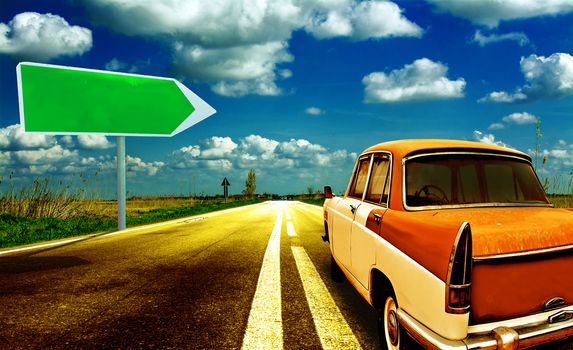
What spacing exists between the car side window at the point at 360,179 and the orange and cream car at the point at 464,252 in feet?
2.48

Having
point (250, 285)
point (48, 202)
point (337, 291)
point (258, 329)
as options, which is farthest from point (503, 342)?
point (48, 202)

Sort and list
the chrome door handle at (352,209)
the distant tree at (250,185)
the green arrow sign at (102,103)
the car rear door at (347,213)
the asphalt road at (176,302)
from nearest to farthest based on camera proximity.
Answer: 1. the asphalt road at (176,302)
2. the chrome door handle at (352,209)
3. the car rear door at (347,213)
4. the green arrow sign at (102,103)
5. the distant tree at (250,185)

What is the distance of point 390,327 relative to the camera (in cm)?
285

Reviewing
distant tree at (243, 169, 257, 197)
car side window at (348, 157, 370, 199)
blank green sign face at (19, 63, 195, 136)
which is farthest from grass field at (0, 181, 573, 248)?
distant tree at (243, 169, 257, 197)

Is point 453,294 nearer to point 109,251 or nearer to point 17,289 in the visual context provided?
point 17,289

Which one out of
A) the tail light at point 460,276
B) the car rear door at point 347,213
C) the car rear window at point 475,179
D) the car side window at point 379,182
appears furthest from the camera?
the car rear door at point 347,213

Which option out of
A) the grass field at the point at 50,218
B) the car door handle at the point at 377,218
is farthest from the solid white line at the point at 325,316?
the grass field at the point at 50,218

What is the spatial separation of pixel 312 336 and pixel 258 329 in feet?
1.54

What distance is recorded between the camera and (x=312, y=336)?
3.21 metres

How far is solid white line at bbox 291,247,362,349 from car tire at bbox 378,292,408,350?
0.72 feet

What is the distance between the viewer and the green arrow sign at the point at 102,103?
1016 cm

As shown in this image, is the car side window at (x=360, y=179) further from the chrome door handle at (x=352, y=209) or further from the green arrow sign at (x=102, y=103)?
the green arrow sign at (x=102, y=103)

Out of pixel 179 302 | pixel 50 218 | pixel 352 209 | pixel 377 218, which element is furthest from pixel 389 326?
pixel 50 218

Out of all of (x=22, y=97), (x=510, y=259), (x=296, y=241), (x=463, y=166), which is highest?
(x=22, y=97)
